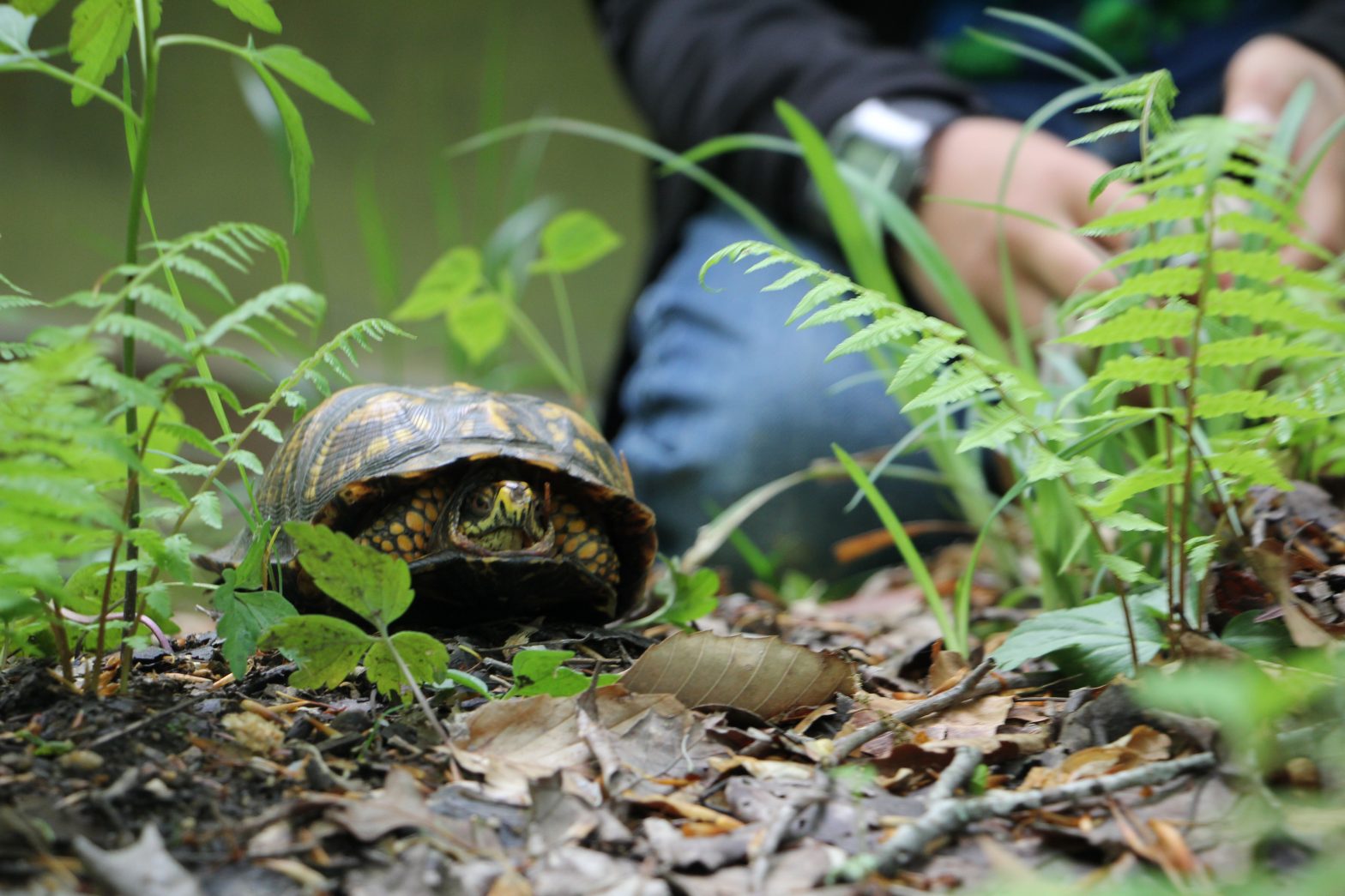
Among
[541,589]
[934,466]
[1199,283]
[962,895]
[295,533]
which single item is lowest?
[934,466]

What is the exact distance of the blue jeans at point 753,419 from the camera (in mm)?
3309

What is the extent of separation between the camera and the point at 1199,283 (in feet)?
3.08

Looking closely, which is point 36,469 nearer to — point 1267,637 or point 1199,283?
point 1199,283

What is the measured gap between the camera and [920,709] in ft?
3.68

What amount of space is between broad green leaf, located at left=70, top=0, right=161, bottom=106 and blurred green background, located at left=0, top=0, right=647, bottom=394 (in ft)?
15.0

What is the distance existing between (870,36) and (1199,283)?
3132 mm

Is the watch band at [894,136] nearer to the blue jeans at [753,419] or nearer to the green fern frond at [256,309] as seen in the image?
the blue jeans at [753,419]

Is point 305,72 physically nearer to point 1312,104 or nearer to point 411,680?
point 411,680

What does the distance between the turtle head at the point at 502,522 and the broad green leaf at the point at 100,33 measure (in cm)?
70

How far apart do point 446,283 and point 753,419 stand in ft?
4.62

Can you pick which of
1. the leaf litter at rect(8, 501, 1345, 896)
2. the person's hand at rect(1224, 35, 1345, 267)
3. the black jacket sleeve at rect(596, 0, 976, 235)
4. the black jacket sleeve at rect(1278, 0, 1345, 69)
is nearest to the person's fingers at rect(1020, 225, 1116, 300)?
the person's hand at rect(1224, 35, 1345, 267)

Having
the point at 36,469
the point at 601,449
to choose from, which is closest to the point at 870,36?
the point at 601,449

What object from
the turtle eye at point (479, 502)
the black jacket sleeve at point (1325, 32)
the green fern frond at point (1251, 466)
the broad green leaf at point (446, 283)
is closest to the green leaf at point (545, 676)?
the turtle eye at point (479, 502)

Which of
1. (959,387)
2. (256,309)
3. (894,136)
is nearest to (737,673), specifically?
(959,387)
